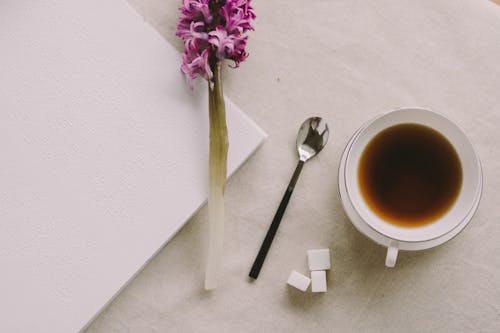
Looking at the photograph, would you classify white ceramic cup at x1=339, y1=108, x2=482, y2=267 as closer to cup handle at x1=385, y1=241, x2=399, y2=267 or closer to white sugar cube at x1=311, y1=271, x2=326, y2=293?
cup handle at x1=385, y1=241, x2=399, y2=267

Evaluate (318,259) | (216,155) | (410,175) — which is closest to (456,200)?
(410,175)

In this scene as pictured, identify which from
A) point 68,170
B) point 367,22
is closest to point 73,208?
point 68,170

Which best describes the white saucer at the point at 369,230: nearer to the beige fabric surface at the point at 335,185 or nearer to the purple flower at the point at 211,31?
the beige fabric surface at the point at 335,185

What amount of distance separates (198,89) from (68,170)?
0.63 feet

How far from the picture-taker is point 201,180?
25.8 inches

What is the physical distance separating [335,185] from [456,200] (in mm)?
149

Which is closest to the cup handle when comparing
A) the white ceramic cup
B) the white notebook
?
the white ceramic cup

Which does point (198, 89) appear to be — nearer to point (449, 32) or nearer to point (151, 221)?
point (151, 221)

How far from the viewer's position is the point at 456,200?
0.63m

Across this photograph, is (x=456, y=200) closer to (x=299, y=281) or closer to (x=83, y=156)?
(x=299, y=281)

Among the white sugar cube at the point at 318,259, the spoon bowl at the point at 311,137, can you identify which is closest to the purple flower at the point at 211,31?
the spoon bowl at the point at 311,137

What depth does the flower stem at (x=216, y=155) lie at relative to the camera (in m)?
0.63

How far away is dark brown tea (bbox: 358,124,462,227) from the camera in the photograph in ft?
2.07

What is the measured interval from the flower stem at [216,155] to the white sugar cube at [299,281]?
0.10 m
